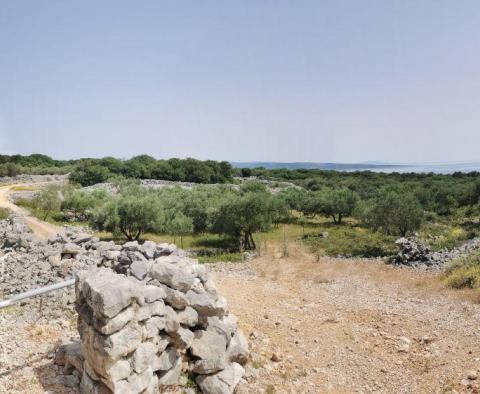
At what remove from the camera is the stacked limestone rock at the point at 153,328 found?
282 inches

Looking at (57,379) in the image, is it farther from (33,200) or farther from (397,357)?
(33,200)

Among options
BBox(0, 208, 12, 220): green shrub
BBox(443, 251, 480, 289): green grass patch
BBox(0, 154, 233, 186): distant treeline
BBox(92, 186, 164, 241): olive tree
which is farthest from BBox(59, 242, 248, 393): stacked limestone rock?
Answer: BBox(0, 154, 233, 186): distant treeline

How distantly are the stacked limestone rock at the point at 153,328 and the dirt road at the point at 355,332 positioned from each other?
1.35m

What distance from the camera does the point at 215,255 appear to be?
84.5 ft

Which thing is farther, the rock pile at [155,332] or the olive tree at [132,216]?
the olive tree at [132,216]

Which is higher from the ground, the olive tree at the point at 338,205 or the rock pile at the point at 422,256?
the olive tree at the point at 338,205

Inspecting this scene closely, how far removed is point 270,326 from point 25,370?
7.70m

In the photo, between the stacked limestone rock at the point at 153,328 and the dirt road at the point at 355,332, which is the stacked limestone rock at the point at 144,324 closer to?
the stacked limestone rock at the point at 153,328

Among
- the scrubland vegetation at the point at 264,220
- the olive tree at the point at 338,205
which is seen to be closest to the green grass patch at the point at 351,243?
the scrubland vegetation at the point at 264,220

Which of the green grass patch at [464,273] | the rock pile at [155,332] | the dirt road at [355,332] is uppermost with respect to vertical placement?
the rock pile at [155,332]

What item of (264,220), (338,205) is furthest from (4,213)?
(338,205)

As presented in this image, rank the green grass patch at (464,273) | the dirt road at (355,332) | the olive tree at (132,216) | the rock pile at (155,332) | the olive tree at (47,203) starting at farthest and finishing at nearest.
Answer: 1. the olive tree at (47,203)
2. the olive tree at (132,216)
3. the green grass patch at (464,273)
4. the dirt road at (355,332)
5. the rock pile at (155,332)

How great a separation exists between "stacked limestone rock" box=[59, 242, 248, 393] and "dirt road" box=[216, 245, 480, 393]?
4.42 ft

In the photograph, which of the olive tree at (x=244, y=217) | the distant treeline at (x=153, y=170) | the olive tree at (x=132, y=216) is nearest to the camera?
the olive tree at (x=244, y=217)
